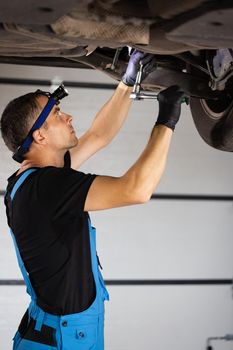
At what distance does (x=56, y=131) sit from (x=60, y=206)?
33 centimetres

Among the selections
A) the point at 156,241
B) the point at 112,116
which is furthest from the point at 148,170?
the point at 156,241

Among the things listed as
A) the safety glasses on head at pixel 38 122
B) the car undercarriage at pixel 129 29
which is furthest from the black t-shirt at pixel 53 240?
the car undercarriage at pixel 129 29

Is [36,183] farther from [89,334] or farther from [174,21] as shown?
[174,21]

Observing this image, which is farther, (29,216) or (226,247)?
(226,247)

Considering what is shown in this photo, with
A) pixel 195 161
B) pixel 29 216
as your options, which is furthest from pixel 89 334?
pixel 195 161

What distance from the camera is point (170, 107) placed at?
65.6 inches

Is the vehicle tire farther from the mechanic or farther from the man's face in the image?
the man's face

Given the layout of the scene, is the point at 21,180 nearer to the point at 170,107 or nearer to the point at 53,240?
the point at 53,240

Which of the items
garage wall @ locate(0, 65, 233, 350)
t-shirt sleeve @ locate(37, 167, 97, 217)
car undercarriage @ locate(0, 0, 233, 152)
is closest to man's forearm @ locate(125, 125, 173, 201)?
t-shirt sleeve @ locate(37, 167, 97, 217)

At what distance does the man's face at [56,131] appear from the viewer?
1877 mm

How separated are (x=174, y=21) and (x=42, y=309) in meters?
1.10

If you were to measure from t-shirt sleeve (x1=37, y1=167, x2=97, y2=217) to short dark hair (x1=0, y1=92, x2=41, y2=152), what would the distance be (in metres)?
0.25

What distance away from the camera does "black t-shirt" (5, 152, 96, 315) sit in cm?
166

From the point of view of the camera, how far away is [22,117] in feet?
6.11
